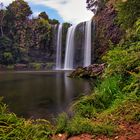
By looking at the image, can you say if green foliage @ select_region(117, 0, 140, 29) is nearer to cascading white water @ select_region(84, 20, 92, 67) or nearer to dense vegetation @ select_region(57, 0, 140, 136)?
dense vegetation @ select_region(57, 0, 140, 136)

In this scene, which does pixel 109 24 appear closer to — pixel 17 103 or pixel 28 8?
pixel 28 8

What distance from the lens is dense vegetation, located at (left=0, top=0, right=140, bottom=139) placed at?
6.37 m

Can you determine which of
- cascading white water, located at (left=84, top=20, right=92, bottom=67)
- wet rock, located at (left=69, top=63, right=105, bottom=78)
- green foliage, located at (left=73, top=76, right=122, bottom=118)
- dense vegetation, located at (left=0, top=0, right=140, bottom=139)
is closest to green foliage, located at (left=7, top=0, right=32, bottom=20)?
cascading white water, located at (left=84, top=20, right=92, bottom=67)

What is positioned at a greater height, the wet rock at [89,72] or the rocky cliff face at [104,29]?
the rocky cliff face at [104,29]

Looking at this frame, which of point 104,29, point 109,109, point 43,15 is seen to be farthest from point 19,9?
point 109,109

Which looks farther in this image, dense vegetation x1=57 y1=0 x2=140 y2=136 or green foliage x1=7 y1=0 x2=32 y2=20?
green foliage x1=7 y1=0 x2=32 y2=20

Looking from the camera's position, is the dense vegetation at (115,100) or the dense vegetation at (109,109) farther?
the dense vegetation at (115,100)

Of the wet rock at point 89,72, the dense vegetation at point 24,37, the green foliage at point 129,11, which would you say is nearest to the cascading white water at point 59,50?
the dense vegetation at point 24,37

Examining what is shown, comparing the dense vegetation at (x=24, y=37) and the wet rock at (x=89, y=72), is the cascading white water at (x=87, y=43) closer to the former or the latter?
the dense vegetation at (x=24, y=37)

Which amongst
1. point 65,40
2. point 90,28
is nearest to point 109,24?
point 90,28

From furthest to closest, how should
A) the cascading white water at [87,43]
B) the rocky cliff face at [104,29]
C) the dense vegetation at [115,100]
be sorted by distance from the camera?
the cascading white water at [87,43], the rocky cliff face at [104,29], the dense vegetation at [115,100]

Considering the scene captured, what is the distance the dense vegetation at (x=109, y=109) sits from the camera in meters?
6.37

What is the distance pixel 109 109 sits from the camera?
28.0 feet

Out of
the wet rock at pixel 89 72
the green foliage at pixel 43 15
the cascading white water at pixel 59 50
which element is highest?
the green foliage at pixel 43 15
